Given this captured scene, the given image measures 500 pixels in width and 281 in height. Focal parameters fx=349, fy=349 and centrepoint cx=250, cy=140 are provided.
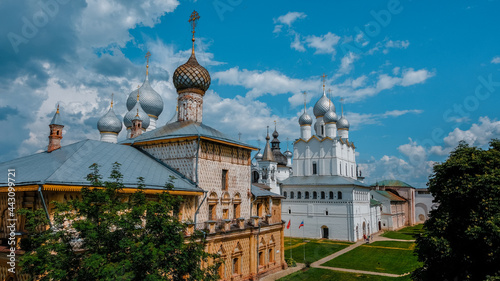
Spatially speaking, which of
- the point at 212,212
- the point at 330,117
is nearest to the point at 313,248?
the point at 330,117

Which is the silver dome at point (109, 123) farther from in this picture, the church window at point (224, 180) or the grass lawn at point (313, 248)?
the grass lawn at point (313, 248)

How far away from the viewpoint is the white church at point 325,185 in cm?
4056

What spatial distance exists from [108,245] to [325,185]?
35.3 meters

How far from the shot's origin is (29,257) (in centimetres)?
785

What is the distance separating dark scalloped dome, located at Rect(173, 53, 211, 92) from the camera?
21859 millimetres

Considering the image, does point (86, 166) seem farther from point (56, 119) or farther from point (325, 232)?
point (325, 232)

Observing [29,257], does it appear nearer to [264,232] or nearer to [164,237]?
[164,237]

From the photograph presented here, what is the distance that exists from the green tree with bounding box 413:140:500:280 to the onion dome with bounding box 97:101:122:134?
1049 inches

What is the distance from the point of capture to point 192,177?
17.7 m

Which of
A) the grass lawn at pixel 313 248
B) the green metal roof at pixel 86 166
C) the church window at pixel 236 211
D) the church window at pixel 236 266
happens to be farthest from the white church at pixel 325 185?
the green metal roof at pixel 86 166

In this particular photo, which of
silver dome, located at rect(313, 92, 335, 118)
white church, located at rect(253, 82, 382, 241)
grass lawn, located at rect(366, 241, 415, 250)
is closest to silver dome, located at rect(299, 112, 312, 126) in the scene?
white church, located at rect(253, 82, 382, 241)

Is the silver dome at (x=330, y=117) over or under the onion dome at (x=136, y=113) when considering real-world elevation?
over

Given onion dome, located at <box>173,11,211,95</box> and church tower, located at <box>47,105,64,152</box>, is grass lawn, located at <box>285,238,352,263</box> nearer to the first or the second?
onion dome, located at <box>173,11,211,95</box>

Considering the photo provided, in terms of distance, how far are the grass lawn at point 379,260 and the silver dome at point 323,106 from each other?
19.3 m
